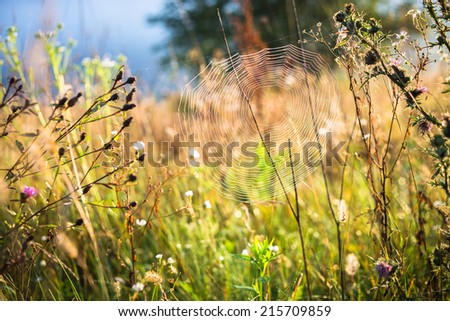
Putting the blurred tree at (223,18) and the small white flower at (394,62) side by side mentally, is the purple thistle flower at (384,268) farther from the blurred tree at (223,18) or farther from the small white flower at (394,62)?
the blurred tree at (223,18)

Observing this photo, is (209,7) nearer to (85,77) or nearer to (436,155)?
(85,77)

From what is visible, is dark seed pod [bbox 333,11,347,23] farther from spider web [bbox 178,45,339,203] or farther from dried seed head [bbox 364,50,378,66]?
spider web [bbox 178,45,339,203]

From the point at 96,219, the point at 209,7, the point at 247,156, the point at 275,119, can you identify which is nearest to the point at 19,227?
the point at 96,219

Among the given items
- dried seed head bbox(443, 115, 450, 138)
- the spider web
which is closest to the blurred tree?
the spider web

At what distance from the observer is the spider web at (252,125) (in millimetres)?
2516

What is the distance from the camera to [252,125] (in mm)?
3744

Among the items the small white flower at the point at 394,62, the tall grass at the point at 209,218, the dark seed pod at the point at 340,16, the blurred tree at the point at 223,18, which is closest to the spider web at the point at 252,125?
the tall grass at the point at 209,218

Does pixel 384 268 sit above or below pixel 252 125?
below

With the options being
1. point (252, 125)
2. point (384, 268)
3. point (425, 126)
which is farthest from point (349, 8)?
point (252, 125)

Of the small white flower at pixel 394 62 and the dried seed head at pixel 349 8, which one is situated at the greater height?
the dried seed head at pixel 349 8

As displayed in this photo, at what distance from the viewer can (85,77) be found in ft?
8.43

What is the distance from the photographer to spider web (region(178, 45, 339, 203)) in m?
2.52

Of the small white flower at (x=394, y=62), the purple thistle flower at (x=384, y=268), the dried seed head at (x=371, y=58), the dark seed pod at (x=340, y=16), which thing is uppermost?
the dark seed pod at (x=340, y=16)

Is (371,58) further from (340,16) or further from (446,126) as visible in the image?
(446,126)
